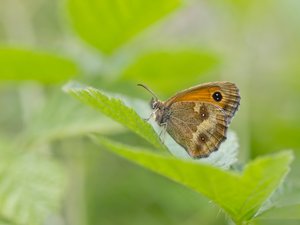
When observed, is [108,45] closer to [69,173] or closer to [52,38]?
[69,173]

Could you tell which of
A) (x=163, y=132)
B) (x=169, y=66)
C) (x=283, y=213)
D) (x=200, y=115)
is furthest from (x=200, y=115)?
(x=169, y=66)

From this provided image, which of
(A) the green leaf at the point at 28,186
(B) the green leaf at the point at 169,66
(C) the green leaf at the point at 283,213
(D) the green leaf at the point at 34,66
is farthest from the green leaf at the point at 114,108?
(B) the green leaf at the point at 169,66

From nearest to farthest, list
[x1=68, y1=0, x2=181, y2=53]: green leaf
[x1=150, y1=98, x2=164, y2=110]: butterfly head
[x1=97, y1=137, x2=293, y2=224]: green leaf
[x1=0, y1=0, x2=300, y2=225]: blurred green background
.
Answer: [x1=97, y1=137, x2=293, y2=224]: green leaf < [x1=150, y1=98, x2=164, y2=110]: butterfly head < [x1=0, y1=0, x2=300, y2=225]: blurred green background < [x1=68, y1=0, x2=181, y2=53]: green leaf

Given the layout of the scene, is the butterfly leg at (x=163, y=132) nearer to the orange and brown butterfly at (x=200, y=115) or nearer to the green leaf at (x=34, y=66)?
the orange and brown butterfly at (x=200, y=115)

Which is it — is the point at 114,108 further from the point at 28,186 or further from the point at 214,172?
the point at 28,186

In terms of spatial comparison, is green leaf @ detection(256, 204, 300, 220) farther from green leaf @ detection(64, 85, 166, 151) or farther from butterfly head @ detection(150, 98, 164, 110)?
butterfly head @ detection(150, 98, 164, 110)

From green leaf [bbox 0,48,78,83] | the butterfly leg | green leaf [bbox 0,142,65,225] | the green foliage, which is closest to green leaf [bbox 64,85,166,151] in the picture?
the green foliage

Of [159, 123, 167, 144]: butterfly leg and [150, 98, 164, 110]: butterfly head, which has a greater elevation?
[150, 98, 164, 110]: butterfly head
